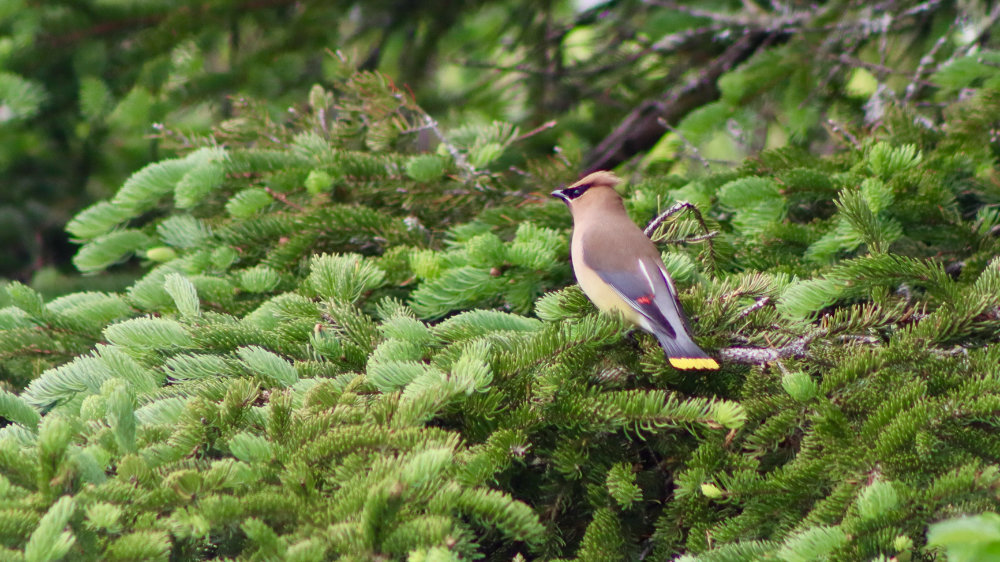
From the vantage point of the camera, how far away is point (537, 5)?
205 inches

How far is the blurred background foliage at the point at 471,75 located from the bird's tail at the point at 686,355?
5.45 feet

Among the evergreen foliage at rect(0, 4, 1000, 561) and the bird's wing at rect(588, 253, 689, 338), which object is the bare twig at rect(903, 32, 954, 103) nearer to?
the evergreen foliage at rect(0, 4, 1000, 561)

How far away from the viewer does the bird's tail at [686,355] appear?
6.26 ft

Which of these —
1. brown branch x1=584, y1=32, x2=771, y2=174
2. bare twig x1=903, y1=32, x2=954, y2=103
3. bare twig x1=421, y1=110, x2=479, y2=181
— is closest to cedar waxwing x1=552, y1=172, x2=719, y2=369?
bare twig x1=421, y1=110, x2=479, y2=181

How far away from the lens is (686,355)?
1.92 meters

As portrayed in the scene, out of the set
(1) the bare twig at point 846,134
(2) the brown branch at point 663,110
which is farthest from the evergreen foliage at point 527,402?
(2) the brown branch at point 663,110

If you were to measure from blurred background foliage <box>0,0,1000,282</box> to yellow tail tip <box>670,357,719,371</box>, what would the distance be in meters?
1.69

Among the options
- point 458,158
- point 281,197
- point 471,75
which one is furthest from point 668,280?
point 471,75

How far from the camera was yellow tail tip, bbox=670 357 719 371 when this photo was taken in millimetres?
1906

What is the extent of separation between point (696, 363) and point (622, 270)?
679 mm

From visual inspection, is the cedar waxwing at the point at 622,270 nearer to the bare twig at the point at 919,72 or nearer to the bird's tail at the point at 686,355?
the bird's tail at the point at 686,355

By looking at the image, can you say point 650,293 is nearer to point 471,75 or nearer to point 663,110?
Result: point 663,110

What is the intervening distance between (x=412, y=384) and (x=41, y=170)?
429cm

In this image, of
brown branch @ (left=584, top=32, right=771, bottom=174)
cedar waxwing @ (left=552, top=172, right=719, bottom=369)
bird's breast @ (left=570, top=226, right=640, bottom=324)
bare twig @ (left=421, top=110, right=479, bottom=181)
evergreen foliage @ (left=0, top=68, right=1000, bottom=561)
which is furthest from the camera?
brown branch @ (left=584, top=32, right=771, bottom=174)
